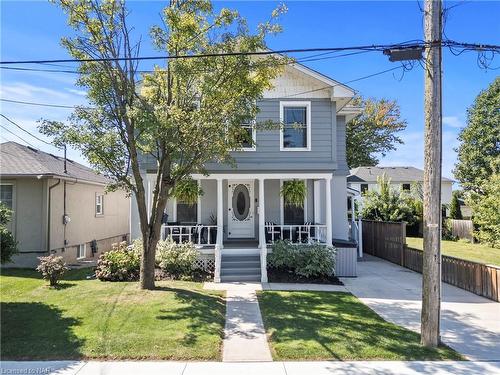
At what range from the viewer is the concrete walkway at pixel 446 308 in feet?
21.7

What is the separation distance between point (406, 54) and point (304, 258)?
285 inches

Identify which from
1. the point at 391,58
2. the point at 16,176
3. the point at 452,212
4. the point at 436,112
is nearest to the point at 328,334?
the point at 436,112

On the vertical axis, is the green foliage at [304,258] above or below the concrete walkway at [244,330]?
above

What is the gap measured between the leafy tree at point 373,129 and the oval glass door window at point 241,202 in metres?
15.4

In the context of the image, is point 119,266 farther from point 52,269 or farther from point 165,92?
point 165,92

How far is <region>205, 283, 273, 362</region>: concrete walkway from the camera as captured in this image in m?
5.99

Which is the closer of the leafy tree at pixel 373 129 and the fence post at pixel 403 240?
the fence post at pixel 403 240

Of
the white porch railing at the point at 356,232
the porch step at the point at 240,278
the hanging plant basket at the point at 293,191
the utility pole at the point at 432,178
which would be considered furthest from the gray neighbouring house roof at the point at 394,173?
the utility pole at the point at 432,178

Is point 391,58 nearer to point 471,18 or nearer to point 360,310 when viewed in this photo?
point 471,18

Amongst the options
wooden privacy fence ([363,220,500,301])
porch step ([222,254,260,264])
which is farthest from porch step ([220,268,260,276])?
wooden privacy fence ([363,220,500,301])

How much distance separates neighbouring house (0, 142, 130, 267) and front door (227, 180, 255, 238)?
409cm

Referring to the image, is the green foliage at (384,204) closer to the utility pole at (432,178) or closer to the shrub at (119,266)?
the shrub at (119,266)

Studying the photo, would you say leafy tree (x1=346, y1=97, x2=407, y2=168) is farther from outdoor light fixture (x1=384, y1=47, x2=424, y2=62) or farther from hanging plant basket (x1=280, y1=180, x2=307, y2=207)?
outdoor light fixture (x1=384, y1=47, x2=424, y2=62)

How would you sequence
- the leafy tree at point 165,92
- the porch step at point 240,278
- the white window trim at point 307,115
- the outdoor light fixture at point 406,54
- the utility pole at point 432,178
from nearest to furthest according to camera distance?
the utility pole at point 432,178 < the outdoor light fixture at point 406,54 < the leafy tree at point 165,92 < the porch step at point 240,278 < the white window trim at point 307,115
